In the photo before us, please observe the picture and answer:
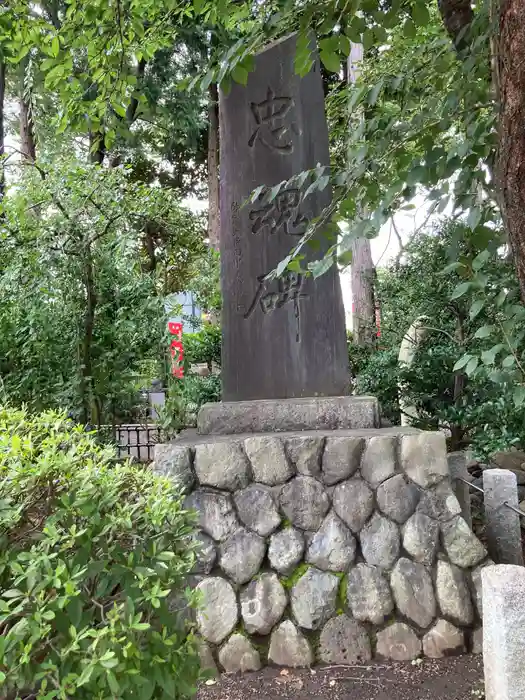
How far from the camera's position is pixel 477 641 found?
8.56 feet

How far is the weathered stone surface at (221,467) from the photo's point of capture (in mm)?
2752

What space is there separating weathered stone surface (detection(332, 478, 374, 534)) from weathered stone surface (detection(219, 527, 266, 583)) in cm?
44

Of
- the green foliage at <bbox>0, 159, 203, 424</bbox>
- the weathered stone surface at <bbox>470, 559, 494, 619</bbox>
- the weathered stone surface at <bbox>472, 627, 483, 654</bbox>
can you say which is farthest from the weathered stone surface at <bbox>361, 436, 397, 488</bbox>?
the green foliage at <bbox>0, 159, 203, 424</bbox>

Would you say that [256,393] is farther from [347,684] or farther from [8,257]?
[8,257]

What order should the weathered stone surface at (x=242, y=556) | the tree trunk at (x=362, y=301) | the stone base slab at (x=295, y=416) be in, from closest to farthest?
1. the weathered stone surface at (x=242, y=556)
2. the stone base slab at (x=295, y=416)
3. the tree trunk at (x=362, y=301)

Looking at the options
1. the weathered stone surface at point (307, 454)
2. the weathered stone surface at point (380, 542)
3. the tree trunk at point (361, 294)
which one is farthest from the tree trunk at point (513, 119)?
the tree trunk at point (361, 294)

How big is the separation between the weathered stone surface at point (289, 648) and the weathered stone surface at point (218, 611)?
0.73ft

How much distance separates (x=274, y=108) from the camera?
3477mm

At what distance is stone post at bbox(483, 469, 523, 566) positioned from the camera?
3.07 m

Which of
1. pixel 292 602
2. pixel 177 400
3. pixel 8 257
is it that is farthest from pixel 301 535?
pixel 8 257

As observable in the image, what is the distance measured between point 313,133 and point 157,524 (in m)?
2.92

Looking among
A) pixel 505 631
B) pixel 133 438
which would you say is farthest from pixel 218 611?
pixel 133 438

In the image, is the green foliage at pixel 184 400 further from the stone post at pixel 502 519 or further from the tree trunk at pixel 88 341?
the stone post at pixel 502 519

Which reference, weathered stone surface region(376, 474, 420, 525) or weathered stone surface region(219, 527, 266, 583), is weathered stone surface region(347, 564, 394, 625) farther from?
weathered stone surface region(219, 527, 266, 583)
